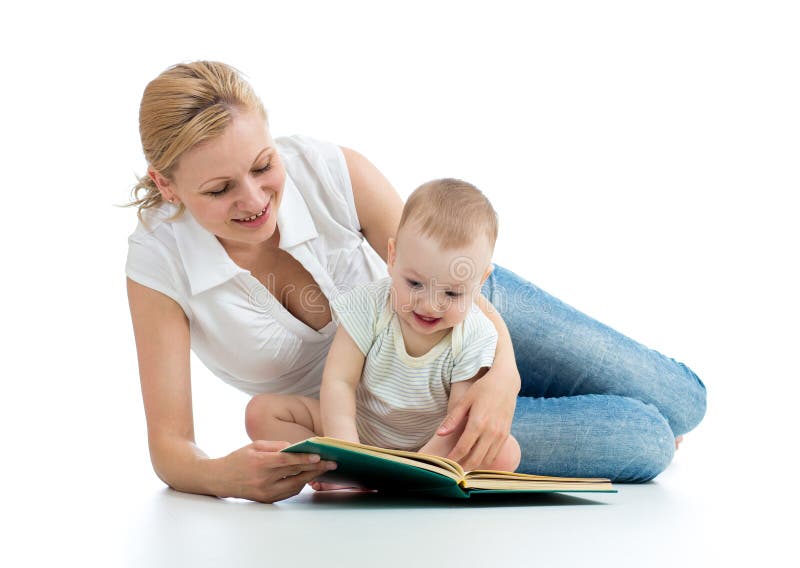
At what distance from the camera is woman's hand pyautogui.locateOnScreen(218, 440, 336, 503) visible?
7.34 feet

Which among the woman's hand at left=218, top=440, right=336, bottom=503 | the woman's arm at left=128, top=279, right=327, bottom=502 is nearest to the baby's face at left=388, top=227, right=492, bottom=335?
the woman's hand at left=218, top=440, right=336, bottom=503

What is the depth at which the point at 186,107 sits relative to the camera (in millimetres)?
2404

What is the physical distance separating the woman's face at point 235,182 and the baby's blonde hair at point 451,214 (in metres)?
0.36

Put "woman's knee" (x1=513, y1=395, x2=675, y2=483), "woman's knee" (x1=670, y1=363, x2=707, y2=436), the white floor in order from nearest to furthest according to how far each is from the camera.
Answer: the white floor, "woman's knee" (x1=513, y1=395, x2=675, y2=483), "woman's knee" (x1=670, y1=363, x2=707, y2=436)

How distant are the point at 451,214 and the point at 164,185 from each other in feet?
2.53

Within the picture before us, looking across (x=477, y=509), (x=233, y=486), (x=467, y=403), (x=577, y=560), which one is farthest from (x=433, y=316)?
(x=577, y=560)

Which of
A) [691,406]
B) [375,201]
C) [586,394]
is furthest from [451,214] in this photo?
[691,406]

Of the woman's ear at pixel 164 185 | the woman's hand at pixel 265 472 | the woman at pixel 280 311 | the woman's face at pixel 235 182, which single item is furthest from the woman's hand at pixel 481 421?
the woman's ear at pixel 164 185

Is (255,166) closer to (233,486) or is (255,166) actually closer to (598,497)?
(233,486)

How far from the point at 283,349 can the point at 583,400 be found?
36.2 inches

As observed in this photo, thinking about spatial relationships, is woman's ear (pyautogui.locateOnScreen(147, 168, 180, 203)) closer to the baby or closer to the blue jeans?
the baby

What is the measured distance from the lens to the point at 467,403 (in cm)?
246

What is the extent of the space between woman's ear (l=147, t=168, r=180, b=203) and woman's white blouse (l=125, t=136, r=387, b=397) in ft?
0.38

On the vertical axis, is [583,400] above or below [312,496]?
above
